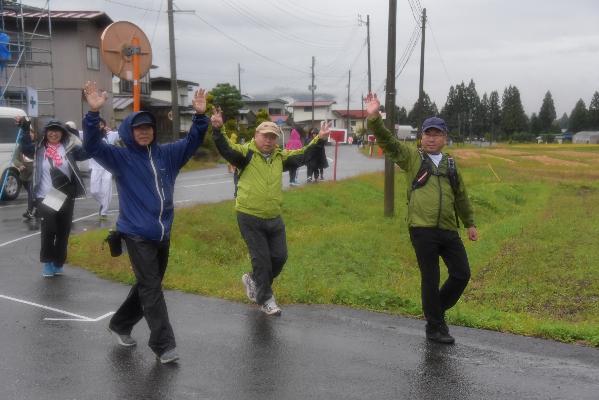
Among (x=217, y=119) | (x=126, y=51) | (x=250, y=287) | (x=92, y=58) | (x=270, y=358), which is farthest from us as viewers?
(x=92, y=58)

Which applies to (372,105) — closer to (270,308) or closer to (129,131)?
(129,131)

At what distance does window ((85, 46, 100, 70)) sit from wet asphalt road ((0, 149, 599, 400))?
32766 mm

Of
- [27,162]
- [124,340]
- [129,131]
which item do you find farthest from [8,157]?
[129,131]

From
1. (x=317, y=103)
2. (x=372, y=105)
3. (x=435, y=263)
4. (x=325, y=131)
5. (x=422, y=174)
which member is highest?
(x=317, y=103)

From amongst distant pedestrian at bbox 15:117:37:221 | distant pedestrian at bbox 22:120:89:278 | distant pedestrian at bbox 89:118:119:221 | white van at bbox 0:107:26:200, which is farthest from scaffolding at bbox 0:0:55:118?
distant pedestrian at bbox 22:120:89:278

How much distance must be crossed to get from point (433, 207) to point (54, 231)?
492 cm

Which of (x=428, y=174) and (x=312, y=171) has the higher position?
(x=428, y=174)

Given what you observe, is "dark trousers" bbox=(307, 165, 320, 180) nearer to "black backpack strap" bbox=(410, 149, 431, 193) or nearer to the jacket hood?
"black backpack strap" bbox=(410, 149, 431, 193)

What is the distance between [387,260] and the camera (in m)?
13.2

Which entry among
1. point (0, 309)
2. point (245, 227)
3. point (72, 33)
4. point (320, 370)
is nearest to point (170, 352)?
point (320, 370)

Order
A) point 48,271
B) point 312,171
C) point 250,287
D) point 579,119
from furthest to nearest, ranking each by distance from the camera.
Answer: point 579,119, point 312,171, point 48,271, point 250,287

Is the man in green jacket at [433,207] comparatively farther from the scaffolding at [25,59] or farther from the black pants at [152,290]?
the scaffolding at [25,59]

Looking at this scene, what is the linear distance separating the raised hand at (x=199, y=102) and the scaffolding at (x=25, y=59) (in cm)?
1738

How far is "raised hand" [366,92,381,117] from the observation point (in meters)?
5.79
